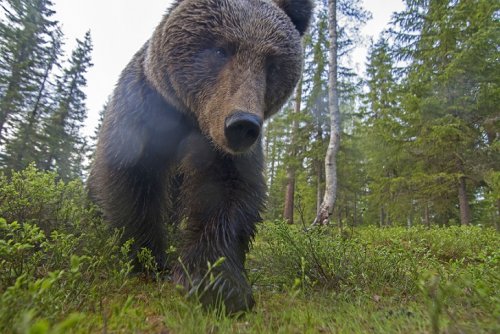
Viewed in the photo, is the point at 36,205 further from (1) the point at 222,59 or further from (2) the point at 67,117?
(2) the point at 67,117

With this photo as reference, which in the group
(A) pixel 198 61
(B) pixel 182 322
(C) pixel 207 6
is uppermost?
(C) pixel 207 6

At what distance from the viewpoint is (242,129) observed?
253 centimetres

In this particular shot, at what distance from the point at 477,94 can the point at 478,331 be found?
549 inches

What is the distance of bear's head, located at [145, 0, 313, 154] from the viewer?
2.91 meters

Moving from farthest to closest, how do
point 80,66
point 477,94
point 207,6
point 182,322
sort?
1. point 80,66
2. point 477,94
3. point 207,6
4. point 182,322

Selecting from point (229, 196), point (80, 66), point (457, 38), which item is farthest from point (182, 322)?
point (80, 66)

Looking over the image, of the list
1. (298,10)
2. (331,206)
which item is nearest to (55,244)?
(298,10)

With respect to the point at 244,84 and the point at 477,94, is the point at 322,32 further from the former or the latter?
the point at 244,84

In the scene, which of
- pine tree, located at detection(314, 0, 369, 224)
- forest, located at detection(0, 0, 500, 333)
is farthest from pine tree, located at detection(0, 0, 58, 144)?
pine tree, located at detection(314, 0, 369, 224)

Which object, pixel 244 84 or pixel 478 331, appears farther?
pixel 244 84

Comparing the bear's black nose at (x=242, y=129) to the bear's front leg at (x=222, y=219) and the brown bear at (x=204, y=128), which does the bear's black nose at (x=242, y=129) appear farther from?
the bear's front leg at (x=222, y=219)

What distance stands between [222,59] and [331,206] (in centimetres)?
689

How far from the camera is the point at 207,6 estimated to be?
3.30m

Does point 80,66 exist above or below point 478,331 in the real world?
above
